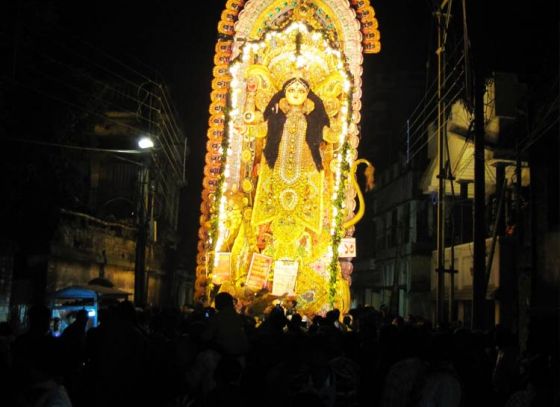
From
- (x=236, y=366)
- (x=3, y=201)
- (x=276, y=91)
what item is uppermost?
(x=276, y=91)

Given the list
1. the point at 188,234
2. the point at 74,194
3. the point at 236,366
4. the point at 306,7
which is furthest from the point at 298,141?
the point at 188,234

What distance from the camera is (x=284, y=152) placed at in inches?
939

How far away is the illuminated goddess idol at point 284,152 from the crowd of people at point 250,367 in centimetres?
1283

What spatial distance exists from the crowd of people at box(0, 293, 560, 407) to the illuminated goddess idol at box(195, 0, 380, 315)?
12826mm

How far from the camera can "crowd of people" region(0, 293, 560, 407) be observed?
5.06 m

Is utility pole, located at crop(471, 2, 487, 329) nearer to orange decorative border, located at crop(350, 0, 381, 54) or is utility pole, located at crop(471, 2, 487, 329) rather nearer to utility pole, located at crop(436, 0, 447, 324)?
utility pole, located at crop(436, 0, 447, 324)

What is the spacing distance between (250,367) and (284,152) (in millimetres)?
16536

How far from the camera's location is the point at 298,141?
2377 centimetres

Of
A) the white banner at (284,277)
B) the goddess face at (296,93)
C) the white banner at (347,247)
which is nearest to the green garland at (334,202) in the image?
the white banner at (347,247)

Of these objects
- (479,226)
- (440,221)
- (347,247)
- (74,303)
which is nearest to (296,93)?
(347,247)

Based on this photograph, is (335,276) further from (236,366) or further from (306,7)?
(236,366)

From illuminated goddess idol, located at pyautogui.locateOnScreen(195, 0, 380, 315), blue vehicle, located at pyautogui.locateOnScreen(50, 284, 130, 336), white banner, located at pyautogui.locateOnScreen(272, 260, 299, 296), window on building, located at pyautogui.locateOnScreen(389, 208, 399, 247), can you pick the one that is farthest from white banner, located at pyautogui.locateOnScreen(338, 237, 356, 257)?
window on building, located at pyautogui.locateOnScreen(389, 208, 399, 247)

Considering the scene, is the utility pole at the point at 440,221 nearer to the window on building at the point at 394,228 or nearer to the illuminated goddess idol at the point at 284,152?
the illuminated goddess idol at the point at 284,152

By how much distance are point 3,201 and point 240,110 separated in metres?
7.88
